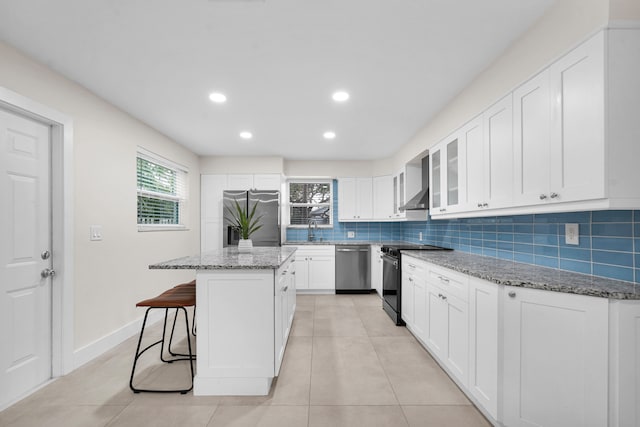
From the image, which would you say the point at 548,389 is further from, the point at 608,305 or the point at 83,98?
the point at 83,98

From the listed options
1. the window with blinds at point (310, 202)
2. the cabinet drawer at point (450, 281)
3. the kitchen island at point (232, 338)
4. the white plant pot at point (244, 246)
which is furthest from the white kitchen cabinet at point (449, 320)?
the window with blinds at point (310, 202)

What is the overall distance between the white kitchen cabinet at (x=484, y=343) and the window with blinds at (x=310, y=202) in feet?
12.7

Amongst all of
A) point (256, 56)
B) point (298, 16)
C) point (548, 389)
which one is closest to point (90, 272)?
point (256, 56)

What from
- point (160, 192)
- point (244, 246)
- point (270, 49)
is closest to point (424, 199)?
point (244, 246)

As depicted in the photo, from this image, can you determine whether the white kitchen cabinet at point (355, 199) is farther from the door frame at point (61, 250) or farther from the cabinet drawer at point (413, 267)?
the door frame at point (61, 250)

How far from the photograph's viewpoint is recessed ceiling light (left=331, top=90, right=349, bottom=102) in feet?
8.82

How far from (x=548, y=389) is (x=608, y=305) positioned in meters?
0.53

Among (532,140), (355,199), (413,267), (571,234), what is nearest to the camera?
(532,140)

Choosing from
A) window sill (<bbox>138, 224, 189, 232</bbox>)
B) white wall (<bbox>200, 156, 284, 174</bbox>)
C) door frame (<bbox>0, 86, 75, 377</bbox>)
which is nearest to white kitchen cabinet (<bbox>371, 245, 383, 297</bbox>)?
white wall (<bbox>200, 156, 284, 174</bbox>)

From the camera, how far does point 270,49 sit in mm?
2008

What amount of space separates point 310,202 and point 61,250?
3.88 meters

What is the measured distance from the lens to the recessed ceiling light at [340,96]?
106 inches

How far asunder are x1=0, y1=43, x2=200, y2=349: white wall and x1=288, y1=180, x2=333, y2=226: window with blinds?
256 cm

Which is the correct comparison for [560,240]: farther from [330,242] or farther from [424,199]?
[330,242]
